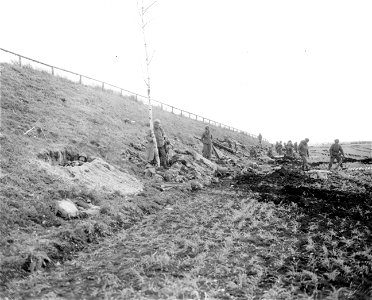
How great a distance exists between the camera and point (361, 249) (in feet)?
18.9

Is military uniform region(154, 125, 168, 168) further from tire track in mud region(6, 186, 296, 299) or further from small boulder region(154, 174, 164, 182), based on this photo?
tire track in mud region(6, 186, 296, 299)

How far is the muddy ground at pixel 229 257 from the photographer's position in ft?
14.0

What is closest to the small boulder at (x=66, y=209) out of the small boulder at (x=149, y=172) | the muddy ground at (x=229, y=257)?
the muddy ground at (x=229, y=257)

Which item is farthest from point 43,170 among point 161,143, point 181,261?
point 161,143

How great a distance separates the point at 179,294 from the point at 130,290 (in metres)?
0.68

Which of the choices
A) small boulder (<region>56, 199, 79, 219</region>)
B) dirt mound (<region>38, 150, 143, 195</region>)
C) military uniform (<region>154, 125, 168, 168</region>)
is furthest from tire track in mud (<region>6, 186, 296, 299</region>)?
military uniform (<region>154, 125, 168, 168</region>)

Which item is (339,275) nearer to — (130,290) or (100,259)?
(130,290)

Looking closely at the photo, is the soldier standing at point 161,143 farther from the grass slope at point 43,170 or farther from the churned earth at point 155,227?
the grass slope at point 43,170

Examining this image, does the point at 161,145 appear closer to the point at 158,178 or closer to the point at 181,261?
the point at 158,178

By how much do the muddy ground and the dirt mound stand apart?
1990 millimetres

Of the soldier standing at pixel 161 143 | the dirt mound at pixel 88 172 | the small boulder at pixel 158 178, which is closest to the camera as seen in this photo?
the dirt mound at pixel 88 172

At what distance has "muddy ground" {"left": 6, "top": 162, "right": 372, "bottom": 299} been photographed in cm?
427

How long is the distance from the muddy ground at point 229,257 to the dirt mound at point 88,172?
6.53ft

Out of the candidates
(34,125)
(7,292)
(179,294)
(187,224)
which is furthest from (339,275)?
(34,125)
